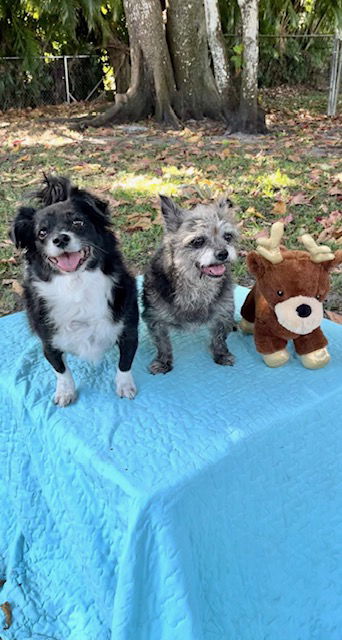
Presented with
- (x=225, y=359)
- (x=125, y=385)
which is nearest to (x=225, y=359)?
(x=225, y=359)

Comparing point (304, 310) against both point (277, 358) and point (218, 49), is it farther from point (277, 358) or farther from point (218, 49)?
point (218, 49)

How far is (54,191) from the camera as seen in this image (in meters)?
2.12

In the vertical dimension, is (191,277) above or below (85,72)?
below

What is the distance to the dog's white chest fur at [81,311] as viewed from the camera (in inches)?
82.2

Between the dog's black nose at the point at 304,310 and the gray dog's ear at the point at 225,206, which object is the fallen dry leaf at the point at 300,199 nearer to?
the gray dog's ear at the point at 225,206

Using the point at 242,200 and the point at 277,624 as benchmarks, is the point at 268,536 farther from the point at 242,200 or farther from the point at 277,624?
the point at 242,200

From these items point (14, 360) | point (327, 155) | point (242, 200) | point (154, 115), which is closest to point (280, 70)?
point (154, 115)

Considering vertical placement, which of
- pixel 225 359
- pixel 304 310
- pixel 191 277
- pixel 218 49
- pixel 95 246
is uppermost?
pixel 218 49

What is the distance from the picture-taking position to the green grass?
503 cm

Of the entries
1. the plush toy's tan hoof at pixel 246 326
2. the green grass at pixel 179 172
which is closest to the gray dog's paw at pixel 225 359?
the plush toy's tan hoof at pixel 246 326

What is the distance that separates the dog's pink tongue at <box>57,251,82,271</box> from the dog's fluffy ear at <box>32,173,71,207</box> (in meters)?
0.27

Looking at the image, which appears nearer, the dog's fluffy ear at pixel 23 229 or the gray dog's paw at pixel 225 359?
the dog's fluffy ear at pixel 23 229

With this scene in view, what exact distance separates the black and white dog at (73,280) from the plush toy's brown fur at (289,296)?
1.98 ft

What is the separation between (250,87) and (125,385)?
8918 millimetres
